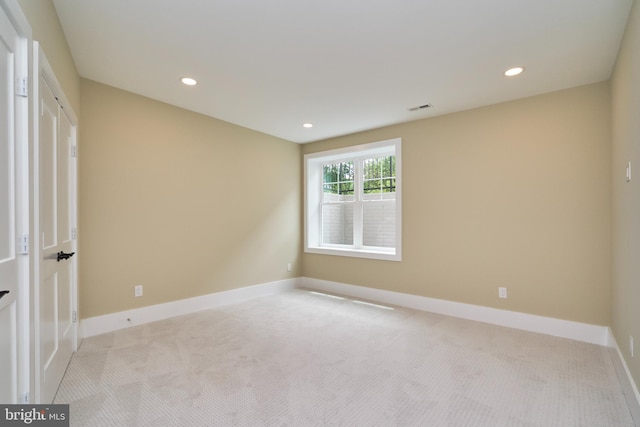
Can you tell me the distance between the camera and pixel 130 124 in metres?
3.42

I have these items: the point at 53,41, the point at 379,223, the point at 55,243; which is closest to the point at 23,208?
the point at 55,243

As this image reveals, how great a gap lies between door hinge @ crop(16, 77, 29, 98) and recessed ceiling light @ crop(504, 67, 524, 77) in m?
3.49

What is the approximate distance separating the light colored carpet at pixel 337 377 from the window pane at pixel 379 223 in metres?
1.52

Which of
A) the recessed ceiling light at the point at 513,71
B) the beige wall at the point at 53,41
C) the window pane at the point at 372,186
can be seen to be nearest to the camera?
the beige wall at the point at 53,41

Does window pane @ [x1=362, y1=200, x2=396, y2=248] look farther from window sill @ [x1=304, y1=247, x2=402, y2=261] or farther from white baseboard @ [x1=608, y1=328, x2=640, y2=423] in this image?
white baseboard @ [x1=608, y1=328, x2=640, y2=423]

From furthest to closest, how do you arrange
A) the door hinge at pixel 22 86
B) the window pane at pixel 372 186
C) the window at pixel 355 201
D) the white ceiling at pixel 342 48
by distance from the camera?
the window pane at pixel 372 186 → the window at pixel 355 201 → the white ceiling at pixel 342 48 → the door hinge at pixel 22 86

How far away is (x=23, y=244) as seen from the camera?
4.87 ft

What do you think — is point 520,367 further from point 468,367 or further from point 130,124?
point 130,124

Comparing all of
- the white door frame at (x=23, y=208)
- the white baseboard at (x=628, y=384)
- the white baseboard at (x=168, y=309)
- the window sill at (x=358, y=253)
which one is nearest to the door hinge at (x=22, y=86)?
the white door frame at (x=23, y=208)

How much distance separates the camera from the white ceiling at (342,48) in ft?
6.67

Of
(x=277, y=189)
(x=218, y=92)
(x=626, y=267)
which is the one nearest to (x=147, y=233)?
(x=218, y=92)

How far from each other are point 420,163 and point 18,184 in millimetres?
3977

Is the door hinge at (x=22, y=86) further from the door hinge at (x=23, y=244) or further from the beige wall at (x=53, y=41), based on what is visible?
the door hinge at (x=23, y=244)

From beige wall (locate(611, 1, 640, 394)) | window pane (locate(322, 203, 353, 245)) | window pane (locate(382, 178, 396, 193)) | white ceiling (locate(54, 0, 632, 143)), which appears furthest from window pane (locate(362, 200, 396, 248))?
beige wall (locate(611, 1, 640, 394))
